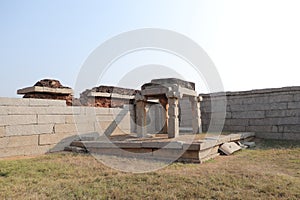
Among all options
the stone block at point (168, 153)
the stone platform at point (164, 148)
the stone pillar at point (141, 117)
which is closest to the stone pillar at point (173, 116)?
the stone platform at point (164, 148)

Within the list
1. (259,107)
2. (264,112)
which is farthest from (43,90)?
(264,112)

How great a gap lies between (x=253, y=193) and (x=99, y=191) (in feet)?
7.46

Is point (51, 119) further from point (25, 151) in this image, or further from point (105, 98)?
point (105, 98)

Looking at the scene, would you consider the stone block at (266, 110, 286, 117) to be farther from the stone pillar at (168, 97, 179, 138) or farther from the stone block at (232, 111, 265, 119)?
the stone pillar at (168, 97, 179, 138)

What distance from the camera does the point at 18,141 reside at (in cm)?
600

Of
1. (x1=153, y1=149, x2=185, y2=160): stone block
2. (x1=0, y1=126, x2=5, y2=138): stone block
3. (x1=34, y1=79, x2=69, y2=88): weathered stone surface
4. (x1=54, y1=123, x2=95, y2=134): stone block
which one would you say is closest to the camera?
(x1=153, y1=149, x2=185, y2=160): stone block

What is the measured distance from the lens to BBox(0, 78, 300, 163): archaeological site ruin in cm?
582

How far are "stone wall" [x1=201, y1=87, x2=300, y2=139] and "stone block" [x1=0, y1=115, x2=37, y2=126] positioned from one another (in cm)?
711


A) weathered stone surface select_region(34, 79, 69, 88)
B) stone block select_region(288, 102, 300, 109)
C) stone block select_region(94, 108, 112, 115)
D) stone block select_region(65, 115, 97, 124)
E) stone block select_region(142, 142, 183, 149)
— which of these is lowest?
stone block select_region(142, 142, 183, 149)

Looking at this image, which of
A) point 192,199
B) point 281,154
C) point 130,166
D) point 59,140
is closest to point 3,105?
point 59,140

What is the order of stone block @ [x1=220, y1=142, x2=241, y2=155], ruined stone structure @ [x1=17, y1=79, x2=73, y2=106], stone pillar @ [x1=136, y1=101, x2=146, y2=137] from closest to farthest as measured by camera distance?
stone block @ [x1=220, y1=142, x2=241, y2=155] → stone pillar @ [x1=136, y1=101, x2=146, y2=137] → ruined stone structure @ [x1=17, y1=79, x2=73, y2=106]

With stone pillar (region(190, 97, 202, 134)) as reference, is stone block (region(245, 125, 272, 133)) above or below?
below

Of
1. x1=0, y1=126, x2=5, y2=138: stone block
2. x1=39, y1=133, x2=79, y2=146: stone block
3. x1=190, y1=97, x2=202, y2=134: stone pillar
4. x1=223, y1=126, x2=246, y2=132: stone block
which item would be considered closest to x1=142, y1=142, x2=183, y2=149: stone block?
x1=39, y1=133, x2=79, y2=146: stone block

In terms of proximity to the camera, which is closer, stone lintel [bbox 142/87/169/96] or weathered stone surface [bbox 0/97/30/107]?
weathered stone surface [bbox 0/97/30/107]
